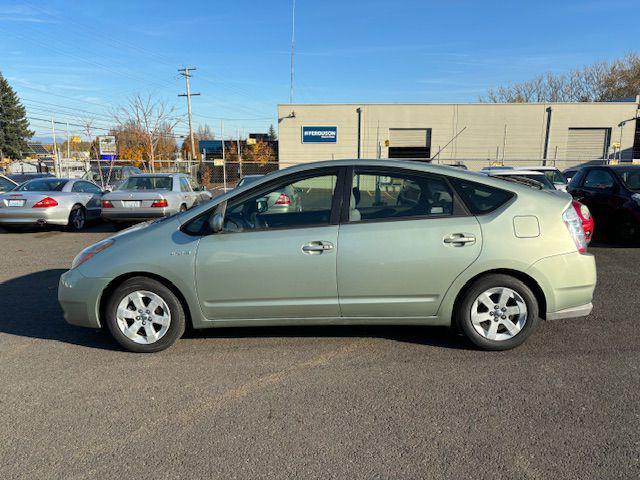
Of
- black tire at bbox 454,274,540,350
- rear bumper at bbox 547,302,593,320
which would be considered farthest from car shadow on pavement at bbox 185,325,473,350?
rear bumper at bbox 547,302,593,320

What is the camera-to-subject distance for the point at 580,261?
3680 millimetres

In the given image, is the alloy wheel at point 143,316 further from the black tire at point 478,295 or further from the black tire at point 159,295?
Result: the black tire at point 478,295

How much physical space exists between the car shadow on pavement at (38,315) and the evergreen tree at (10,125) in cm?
7241

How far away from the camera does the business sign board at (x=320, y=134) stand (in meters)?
30.6

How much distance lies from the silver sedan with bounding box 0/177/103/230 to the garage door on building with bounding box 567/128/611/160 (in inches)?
1193

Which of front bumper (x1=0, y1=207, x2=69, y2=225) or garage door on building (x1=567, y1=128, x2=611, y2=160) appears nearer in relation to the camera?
front bumper (x1=0, y1=207, x2=69, y2=225)

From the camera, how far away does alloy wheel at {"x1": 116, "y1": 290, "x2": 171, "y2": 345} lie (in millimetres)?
3795

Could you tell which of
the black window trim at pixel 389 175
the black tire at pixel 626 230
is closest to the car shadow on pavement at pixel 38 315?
the black window trim at pixel 389 175

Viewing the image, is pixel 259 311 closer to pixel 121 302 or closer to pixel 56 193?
pixel 121 302

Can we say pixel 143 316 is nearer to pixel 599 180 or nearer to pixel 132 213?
pixel 132 213

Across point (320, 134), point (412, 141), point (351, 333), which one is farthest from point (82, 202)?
point (412, 141)

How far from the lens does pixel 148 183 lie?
35.6 ft

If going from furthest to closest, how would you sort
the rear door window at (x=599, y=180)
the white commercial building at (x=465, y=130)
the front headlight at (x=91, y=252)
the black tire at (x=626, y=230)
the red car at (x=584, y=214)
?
the white commercial building at (x=465, y=130) < the rear door window at (x=599, y=180) < the black tire at (x=626, y=230) < the red car at (x=584, y=214) < the front headlight at (x=91, y=252)

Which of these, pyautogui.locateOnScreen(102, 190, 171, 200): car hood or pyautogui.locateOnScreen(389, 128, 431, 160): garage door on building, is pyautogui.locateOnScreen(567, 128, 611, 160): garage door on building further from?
pyautogui.locateOnScreen(102, 190, 171, 200): car hood
